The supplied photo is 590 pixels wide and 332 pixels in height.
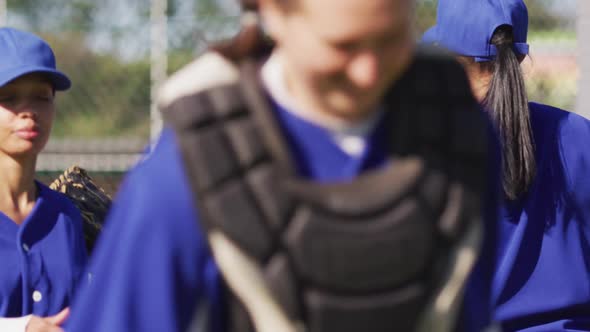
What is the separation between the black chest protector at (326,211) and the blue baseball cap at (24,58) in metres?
1.76

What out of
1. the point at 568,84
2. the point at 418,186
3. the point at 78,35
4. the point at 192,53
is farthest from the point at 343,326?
the point at 568,84

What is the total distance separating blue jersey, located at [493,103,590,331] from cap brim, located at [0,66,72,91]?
5.12ft

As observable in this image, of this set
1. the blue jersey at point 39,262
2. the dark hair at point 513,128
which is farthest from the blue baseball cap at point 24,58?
the dark hair at point 513,128

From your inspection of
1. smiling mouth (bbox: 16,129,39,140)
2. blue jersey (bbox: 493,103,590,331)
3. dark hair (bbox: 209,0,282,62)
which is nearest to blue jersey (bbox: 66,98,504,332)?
dark hair (bbox: 209,0,282,62)

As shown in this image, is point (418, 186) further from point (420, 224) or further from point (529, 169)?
point (529, 169)

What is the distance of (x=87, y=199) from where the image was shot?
153 inches

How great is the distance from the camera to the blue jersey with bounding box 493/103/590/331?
327 cm

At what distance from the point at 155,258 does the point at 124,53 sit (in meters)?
6.18

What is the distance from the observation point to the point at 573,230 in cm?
331

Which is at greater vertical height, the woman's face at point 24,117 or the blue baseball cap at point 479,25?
the blue baseball cap at point 479,25

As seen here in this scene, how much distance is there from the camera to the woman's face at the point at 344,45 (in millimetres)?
1651

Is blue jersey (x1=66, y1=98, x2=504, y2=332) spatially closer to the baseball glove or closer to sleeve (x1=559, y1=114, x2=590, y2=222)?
sleeve (x1=559, y1=114, x2=590, y2=222)

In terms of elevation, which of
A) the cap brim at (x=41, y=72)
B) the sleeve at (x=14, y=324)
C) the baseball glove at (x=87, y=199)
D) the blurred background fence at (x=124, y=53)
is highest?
the blurred background fence at (x=124, y=53)

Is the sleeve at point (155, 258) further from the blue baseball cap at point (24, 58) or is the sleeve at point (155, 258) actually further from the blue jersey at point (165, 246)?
the blue baseball cap at point (24, 58)
